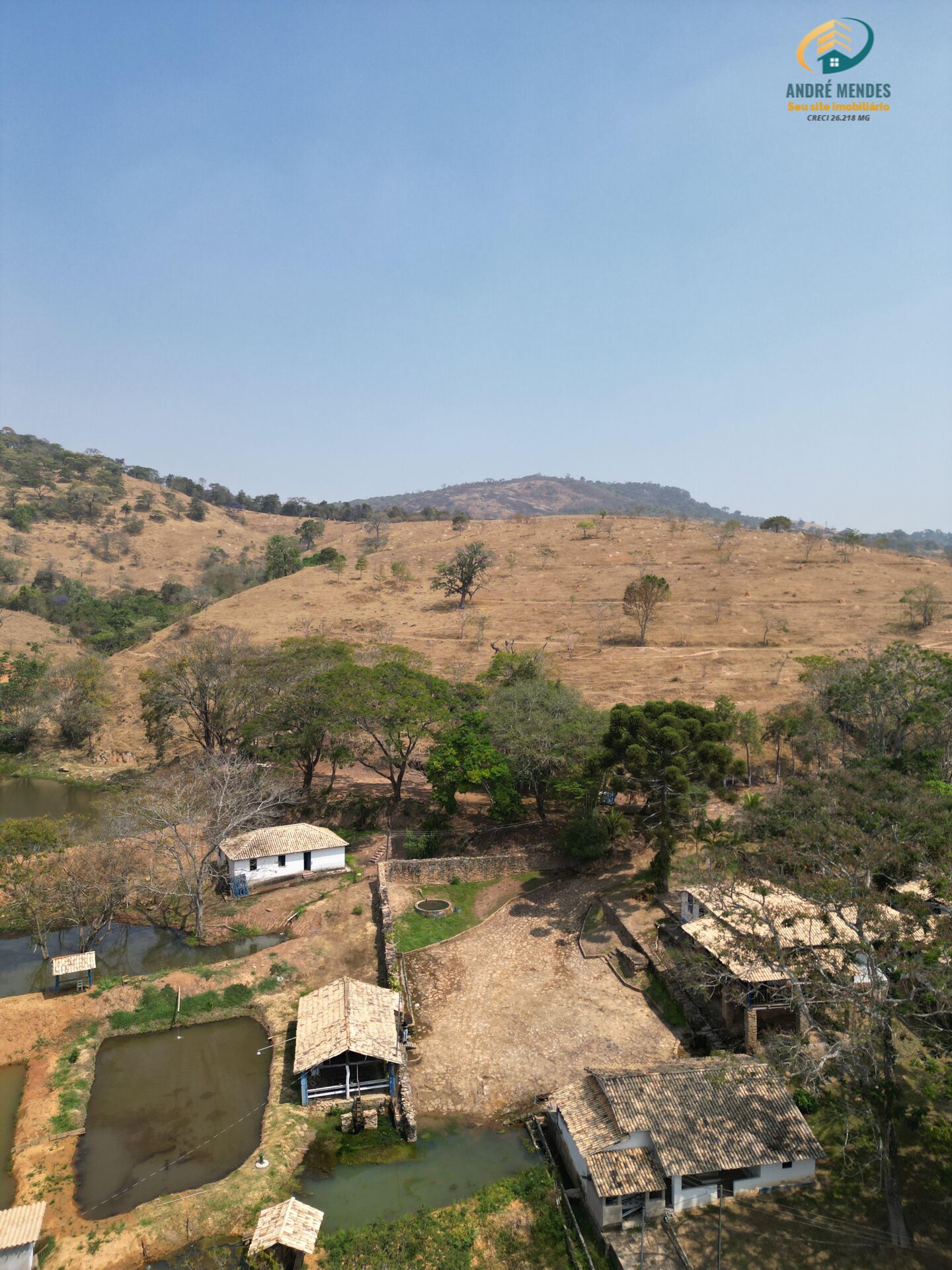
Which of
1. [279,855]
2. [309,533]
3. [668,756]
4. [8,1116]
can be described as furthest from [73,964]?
Answer: [309,533]

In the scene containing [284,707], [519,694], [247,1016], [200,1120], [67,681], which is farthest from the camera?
[67,681]

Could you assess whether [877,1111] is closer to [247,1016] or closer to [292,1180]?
[292,1180]

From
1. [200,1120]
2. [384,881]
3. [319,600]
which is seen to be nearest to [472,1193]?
[200,1120]

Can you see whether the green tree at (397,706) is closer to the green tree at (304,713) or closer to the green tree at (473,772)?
the green tree at (304,713)

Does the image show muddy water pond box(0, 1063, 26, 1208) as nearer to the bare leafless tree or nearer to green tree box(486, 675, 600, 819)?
the bare leafless tree

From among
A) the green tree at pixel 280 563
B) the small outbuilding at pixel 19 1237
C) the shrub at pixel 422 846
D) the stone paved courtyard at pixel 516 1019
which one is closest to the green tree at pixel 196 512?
the green tree at pixel 280 563

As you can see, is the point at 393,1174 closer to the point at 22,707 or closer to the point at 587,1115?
the point at 587,1115
